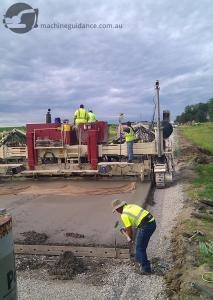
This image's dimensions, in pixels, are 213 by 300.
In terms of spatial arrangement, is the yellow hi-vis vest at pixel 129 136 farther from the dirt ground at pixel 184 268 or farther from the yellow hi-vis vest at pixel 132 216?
the yellow hi-vis vest at pixel 132 216

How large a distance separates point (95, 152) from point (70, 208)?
193 inches

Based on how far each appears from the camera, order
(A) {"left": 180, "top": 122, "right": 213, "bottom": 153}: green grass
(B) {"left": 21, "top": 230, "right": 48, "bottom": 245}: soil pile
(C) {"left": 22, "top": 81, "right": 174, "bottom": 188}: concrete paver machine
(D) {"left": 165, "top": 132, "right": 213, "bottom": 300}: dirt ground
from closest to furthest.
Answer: (D) {"left": 165, "top": 132, "right": 213, "bottom": 300}: dirt ground → (B) {"left": 21, "top": 230, "right": 48, "bottom": 245}: soil pile → (C) {"left": 22, "top": 81, "right": 174, "bottom": 188}: concrete paver machine → (A) {"left": 180, "top": 122, "right": 213, "bottom": 153}: green grass

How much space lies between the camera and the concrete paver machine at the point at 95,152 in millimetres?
16062

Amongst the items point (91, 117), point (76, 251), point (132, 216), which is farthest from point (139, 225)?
point (91, 117)

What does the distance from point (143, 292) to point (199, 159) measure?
61.5 ft

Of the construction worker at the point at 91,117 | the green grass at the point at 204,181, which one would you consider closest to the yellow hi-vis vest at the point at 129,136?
the construction worker at the point at 91,117

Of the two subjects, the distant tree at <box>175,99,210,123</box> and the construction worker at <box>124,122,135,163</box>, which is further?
the distant tree at <box>175,99,210,123</box>

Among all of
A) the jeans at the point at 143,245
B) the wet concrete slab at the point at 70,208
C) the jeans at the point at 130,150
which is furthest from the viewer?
the jeans at the point at 130,150

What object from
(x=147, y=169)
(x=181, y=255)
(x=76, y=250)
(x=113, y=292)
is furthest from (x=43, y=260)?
(x=147, y=169)

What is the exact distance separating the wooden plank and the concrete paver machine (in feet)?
25.9

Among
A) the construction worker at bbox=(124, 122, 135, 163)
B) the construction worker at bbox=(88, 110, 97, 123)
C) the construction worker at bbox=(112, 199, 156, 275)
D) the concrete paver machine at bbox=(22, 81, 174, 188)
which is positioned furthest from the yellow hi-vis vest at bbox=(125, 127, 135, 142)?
the construction worker at bbox=(112, 199, 156, 275)

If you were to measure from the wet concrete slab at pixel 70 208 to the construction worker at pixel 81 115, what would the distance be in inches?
100.0

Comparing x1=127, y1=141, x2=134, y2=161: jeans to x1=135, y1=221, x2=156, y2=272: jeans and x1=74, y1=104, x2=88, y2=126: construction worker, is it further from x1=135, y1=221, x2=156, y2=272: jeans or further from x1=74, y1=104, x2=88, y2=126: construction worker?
x1=135, y1=221, x2=156, y2=272: jeans

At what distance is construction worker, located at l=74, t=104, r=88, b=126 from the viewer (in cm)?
1761
